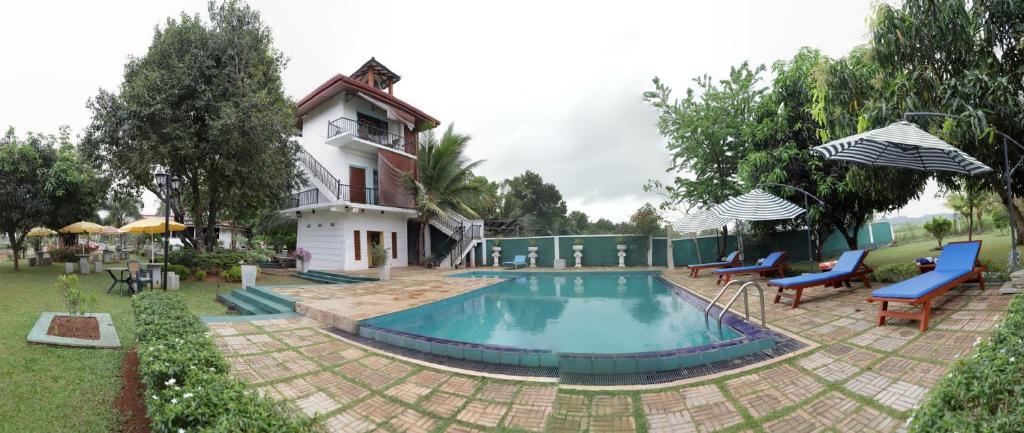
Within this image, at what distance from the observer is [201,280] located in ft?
38.0

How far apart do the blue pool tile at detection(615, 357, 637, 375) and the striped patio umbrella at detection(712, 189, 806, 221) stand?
7.33 metres

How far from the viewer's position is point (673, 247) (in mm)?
15758

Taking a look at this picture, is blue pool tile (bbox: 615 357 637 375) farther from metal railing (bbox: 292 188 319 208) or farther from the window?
metal railing (bbox: 292 188 319 208)

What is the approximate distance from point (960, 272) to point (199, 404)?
27.8ft

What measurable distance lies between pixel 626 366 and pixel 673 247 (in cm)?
1315

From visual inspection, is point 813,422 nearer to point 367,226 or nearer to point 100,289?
point 100,289

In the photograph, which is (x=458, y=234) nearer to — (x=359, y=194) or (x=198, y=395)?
(x=359, y=194)

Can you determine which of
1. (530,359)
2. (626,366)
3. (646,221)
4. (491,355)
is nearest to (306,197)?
(646,221)

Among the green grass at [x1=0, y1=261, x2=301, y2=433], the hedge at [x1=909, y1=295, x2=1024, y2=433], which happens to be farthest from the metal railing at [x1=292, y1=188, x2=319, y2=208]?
the hedge at [x1=909, y1=295, x2=1024, y2=433]

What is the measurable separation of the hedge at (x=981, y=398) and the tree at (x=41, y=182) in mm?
17479

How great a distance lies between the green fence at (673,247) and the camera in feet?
47.3

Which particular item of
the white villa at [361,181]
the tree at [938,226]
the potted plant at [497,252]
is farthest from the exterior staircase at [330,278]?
the tree at [938,226]

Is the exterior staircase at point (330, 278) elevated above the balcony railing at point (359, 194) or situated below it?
below

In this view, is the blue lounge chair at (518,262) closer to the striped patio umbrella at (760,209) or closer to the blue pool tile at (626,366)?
the striped patio umbrella at (760,209)
